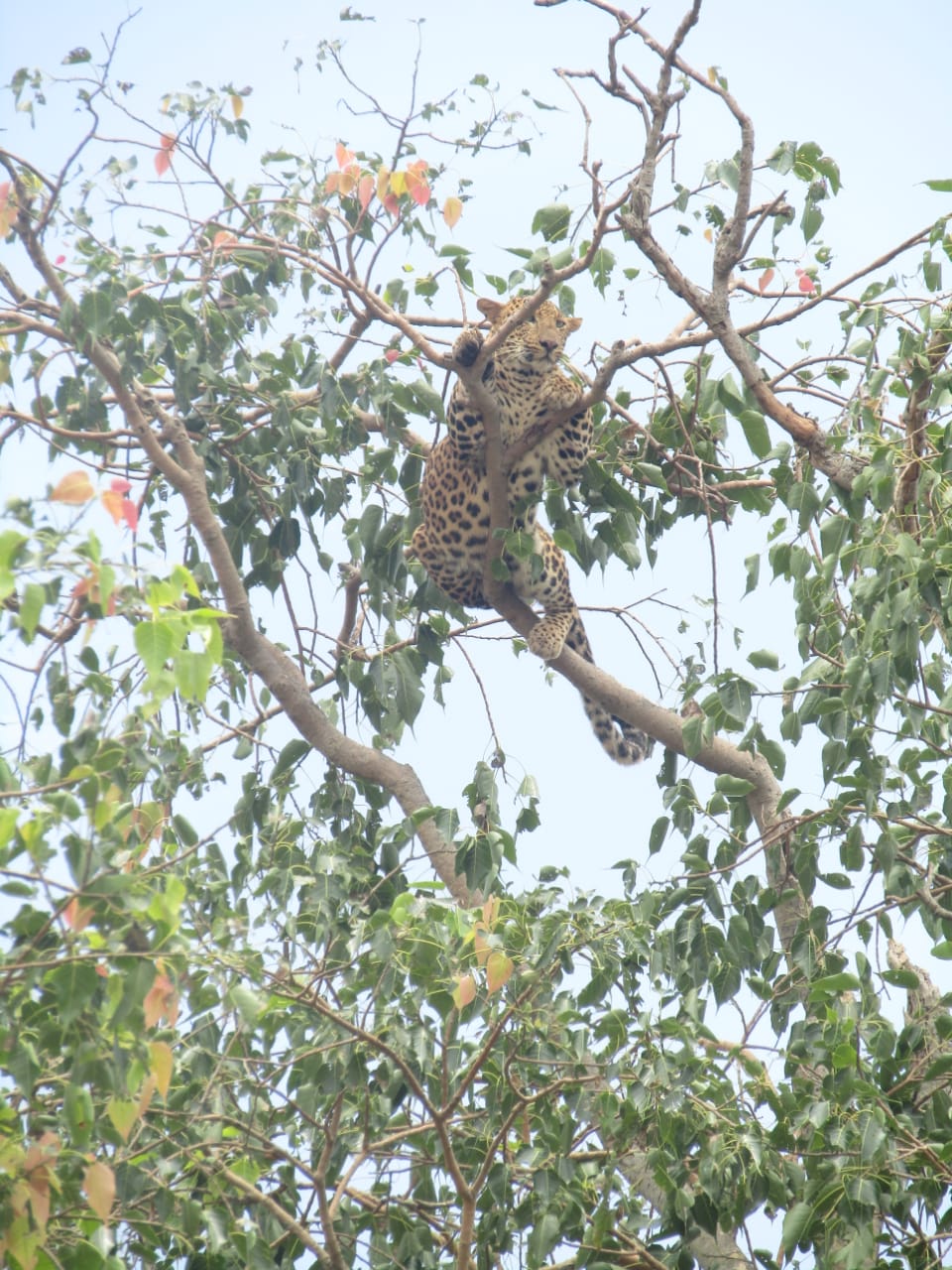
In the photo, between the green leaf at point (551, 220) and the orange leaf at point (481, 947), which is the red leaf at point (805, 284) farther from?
the orange leaf at point (481, 947)

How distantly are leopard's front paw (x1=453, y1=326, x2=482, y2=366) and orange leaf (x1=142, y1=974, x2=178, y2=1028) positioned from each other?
2918 mm

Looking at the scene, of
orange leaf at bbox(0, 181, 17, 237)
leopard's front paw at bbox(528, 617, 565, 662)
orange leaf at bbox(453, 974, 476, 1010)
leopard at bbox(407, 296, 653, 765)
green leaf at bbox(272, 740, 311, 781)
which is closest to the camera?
A: orange leaf at bbox(453, 974, 476, 1010)

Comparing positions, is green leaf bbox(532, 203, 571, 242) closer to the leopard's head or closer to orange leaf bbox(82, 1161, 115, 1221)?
the leopard's head

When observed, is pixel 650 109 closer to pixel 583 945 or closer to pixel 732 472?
pixel 732 472

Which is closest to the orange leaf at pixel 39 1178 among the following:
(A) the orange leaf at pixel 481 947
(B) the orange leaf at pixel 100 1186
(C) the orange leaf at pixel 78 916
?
(B) the orange leaf at pixel 100 1186

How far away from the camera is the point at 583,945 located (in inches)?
142

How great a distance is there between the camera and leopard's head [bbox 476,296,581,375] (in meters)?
6.11

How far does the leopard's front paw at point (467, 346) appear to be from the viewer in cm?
501

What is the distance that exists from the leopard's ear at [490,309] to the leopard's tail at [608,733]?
1362 millimetres

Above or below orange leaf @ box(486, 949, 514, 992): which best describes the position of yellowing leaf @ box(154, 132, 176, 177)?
above

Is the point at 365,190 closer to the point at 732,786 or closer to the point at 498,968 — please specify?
the point at 732,786

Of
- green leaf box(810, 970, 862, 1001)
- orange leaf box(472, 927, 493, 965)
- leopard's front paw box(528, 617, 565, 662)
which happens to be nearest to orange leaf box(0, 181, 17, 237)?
leopard's front paw box(528, 617, 565, 662)

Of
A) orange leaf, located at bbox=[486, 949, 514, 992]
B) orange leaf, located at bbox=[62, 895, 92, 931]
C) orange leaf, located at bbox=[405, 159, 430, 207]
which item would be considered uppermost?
orange leaf, located at bbox=[405, 159, 430, 207]

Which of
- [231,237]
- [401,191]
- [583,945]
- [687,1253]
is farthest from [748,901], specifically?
[231,237]
